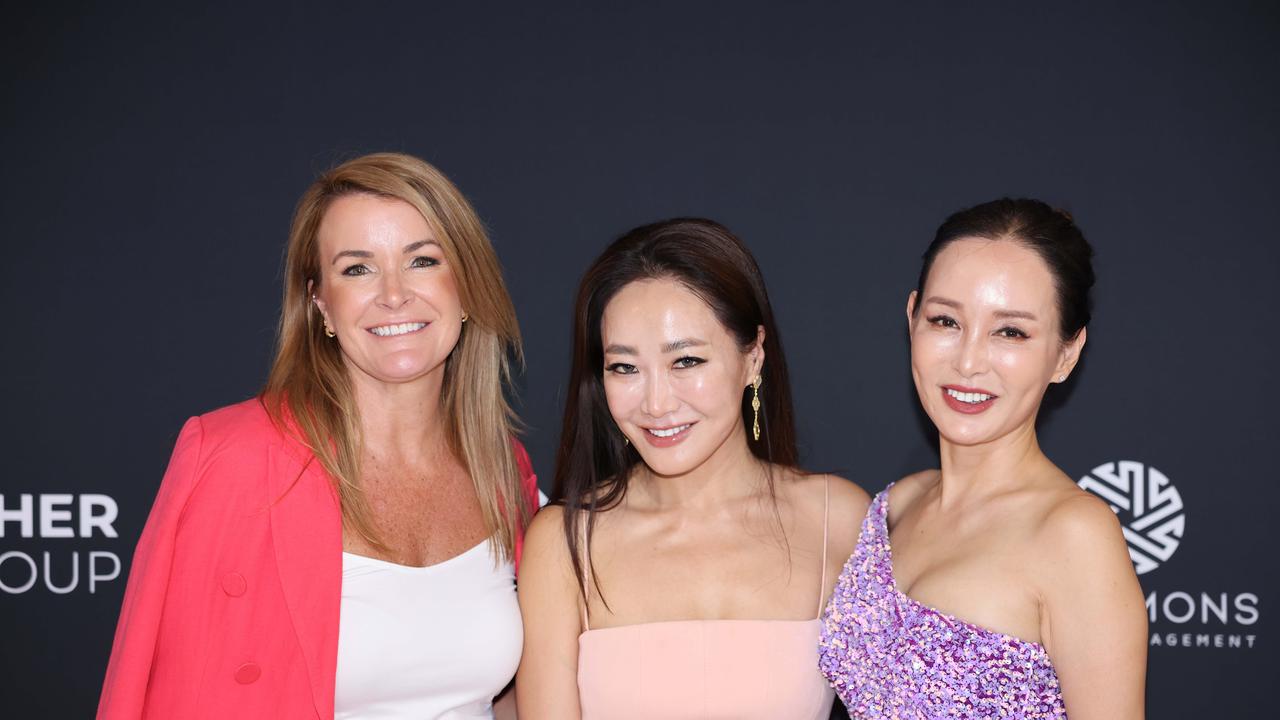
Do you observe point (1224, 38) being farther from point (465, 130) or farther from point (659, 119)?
point (465, 130)

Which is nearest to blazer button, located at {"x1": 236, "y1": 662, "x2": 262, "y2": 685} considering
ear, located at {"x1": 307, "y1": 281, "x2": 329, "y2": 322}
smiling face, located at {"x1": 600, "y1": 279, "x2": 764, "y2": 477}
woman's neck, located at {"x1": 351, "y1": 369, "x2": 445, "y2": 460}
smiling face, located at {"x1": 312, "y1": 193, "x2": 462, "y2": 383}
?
woman's neck, located at {"x1": 351, "y1": 369, "x2": 445, "y2": 460}

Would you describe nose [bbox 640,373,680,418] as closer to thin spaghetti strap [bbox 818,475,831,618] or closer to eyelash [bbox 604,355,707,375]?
eyelash [bbox 604,355,707,375]

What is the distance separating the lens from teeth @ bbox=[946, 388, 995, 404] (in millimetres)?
1774

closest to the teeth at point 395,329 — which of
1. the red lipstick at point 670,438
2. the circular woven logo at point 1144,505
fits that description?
the red lipstick at point 670,438

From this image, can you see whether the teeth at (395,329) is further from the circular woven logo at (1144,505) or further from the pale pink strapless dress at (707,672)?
the circular woven logo at (1144,505)

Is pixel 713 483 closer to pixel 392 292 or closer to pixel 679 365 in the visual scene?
pixel 679 365

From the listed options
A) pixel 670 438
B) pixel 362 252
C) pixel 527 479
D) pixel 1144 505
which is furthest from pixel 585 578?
pixel 1144 505

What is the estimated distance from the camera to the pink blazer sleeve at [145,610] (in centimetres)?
183

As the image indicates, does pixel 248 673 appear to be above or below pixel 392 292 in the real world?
below

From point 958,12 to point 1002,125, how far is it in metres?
0.33

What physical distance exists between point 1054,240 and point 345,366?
146 centimetres

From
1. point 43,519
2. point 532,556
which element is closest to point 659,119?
point 532,556

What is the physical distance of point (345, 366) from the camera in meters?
2.21

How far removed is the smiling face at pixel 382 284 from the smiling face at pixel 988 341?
101 centimetres
